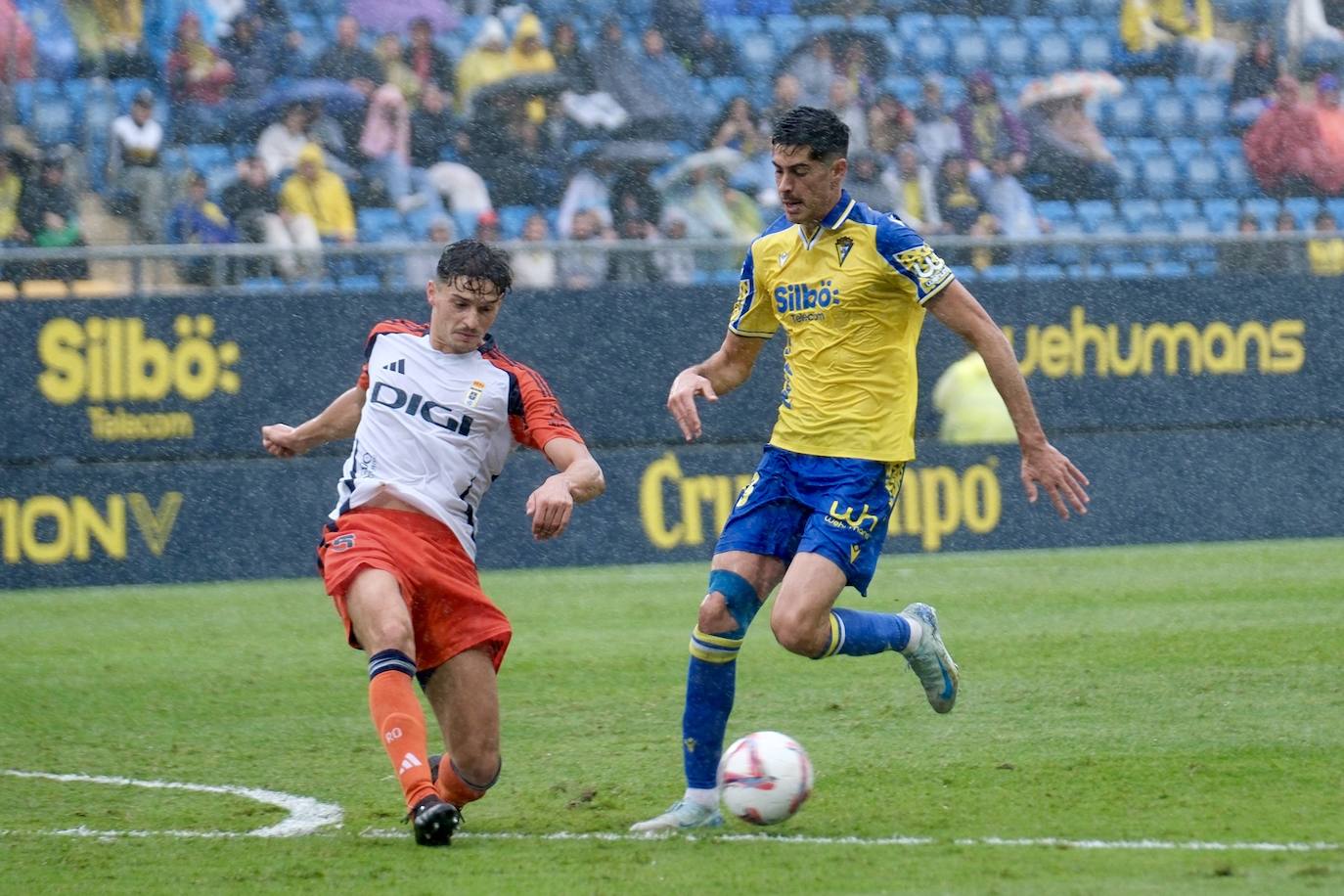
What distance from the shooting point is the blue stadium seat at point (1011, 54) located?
1839 cm

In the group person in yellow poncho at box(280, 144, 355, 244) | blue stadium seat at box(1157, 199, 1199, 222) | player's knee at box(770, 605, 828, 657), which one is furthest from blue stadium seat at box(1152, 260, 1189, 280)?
player's knee at box(770, 605, 828, 657)

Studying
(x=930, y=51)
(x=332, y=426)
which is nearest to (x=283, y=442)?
(x=332, y=426)

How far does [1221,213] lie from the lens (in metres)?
18.0

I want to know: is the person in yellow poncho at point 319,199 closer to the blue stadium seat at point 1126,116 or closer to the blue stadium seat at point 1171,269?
the blue stadium seat at point 1171,269

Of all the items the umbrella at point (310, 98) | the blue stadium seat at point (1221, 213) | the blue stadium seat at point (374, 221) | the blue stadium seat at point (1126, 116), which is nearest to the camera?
the blue stadium seat at point (374, 221)

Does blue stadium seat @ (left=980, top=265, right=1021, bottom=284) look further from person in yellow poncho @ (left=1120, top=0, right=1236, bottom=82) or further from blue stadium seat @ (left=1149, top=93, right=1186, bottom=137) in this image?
person in yellow poncho @ (left=1120, top=0, right=1236, bottom=82)

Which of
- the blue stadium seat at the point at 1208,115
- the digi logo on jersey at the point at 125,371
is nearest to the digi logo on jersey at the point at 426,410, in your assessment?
the digi logo on jersey at the point at 125,371

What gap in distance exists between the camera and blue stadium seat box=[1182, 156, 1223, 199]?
18.2m

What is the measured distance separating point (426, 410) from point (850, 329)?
1.42 meters

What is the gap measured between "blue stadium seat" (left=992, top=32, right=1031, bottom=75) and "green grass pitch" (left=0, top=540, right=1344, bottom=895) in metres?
7.35

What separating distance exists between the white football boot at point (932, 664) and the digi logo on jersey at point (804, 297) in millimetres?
1119

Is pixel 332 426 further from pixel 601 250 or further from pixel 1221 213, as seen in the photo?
pixel 1221 213

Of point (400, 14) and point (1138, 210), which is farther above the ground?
point (400, 14)

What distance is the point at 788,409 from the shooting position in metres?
6.17
